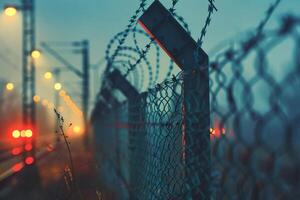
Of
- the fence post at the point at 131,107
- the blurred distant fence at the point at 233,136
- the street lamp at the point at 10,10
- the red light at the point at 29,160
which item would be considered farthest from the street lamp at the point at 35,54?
the blurred distant fence at the point at 233,136

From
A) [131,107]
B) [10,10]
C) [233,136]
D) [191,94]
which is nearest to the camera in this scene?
[233,136]

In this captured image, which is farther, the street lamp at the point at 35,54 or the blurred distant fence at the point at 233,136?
the street lamp at the point at 35,54

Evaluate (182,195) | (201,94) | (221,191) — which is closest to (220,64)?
(221,191)

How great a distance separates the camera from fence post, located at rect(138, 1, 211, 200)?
2709mm

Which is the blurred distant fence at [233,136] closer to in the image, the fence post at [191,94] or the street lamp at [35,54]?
the fence post at [191,94]

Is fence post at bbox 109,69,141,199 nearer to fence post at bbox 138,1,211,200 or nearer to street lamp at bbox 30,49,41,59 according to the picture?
fence post at bbox 138,1,211,200

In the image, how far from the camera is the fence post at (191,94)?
2.71 m

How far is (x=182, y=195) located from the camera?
297 centimetres

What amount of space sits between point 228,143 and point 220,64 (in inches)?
11.6

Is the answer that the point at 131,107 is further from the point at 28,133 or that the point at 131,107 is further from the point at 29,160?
the point at 28,133

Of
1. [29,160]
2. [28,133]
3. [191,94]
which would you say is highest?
[28,133]

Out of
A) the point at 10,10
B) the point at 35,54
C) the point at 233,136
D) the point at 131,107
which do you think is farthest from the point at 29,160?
the point at 233,136

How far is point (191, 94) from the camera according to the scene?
291cm

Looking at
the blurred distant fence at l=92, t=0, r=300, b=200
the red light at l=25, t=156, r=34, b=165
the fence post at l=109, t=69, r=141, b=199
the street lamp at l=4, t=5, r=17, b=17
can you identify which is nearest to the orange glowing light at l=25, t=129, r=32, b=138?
the red light at l=25, t=156, r=34, b=165
